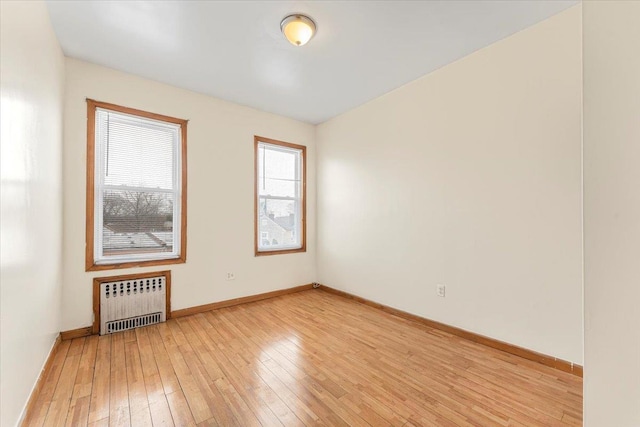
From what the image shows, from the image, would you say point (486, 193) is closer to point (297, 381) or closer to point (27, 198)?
point (297, 381)

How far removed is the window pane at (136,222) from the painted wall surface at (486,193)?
99.2 inches

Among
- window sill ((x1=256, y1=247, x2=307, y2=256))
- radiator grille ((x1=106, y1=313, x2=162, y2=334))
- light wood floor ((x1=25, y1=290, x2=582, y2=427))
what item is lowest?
light wood floor ((x1=25, y1=290, x2=582, y2=427))

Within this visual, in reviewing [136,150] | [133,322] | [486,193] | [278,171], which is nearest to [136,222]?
[136,150]

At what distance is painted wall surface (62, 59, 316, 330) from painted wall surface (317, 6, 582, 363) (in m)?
1.54

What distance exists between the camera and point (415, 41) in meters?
2.45

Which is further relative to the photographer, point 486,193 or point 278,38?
point 486,193

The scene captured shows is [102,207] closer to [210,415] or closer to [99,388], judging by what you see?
[99,388]

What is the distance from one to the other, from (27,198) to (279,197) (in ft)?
9.65

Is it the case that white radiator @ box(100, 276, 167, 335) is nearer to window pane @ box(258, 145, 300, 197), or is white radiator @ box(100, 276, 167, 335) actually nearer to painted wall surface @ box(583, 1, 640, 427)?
window pane @ box(258, 145, 300, 197)

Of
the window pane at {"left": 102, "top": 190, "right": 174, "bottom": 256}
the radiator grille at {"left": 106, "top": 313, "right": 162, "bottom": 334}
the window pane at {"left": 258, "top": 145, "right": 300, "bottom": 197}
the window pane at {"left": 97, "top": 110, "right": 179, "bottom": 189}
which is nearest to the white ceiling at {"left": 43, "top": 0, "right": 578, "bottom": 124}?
the window pane at {"left": 97, "top": 110, "right": 179, "bottom": 189}

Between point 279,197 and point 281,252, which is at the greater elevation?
point 279,197

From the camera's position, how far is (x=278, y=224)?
4.33m

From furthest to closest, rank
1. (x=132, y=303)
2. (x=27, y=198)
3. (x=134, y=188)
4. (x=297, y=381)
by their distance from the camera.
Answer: (x=134, y=188) → (x=132, y=303) → (x=297, y=381) → (x=27, y=198)

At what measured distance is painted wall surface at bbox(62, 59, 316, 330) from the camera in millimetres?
2691
